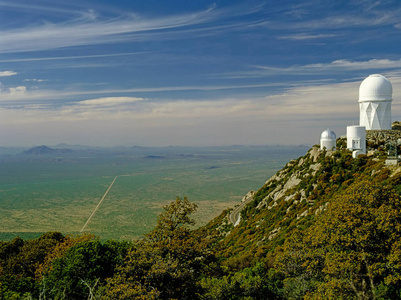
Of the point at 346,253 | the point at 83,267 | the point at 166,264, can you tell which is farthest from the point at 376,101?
the point at 83,267

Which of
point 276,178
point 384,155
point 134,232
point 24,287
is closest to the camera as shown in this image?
point 24,287

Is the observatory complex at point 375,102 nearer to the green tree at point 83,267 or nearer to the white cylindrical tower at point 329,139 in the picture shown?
the white cylindrical tower at point 329,139

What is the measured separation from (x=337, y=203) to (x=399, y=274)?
3517mm

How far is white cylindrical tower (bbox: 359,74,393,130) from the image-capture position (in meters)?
36.2

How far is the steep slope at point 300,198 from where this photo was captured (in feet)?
84.2

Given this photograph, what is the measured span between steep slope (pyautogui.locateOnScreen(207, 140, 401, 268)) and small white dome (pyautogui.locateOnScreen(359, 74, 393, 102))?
6164 millimetres

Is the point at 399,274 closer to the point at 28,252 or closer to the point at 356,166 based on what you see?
the point at 356,166

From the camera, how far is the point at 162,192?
397 ft

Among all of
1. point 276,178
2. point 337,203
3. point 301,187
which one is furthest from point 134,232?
point 337,203

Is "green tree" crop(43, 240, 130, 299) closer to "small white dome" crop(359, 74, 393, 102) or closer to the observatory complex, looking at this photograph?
the observatory complex

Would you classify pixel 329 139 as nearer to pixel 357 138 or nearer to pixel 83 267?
pixel 357 138

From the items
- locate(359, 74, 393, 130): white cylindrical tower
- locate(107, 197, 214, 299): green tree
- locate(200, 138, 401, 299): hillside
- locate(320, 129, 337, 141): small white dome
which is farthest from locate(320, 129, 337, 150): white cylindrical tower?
locate(107, 197, 214, 299): green tree

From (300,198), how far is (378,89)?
14.5 meters

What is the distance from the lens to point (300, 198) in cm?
3400
